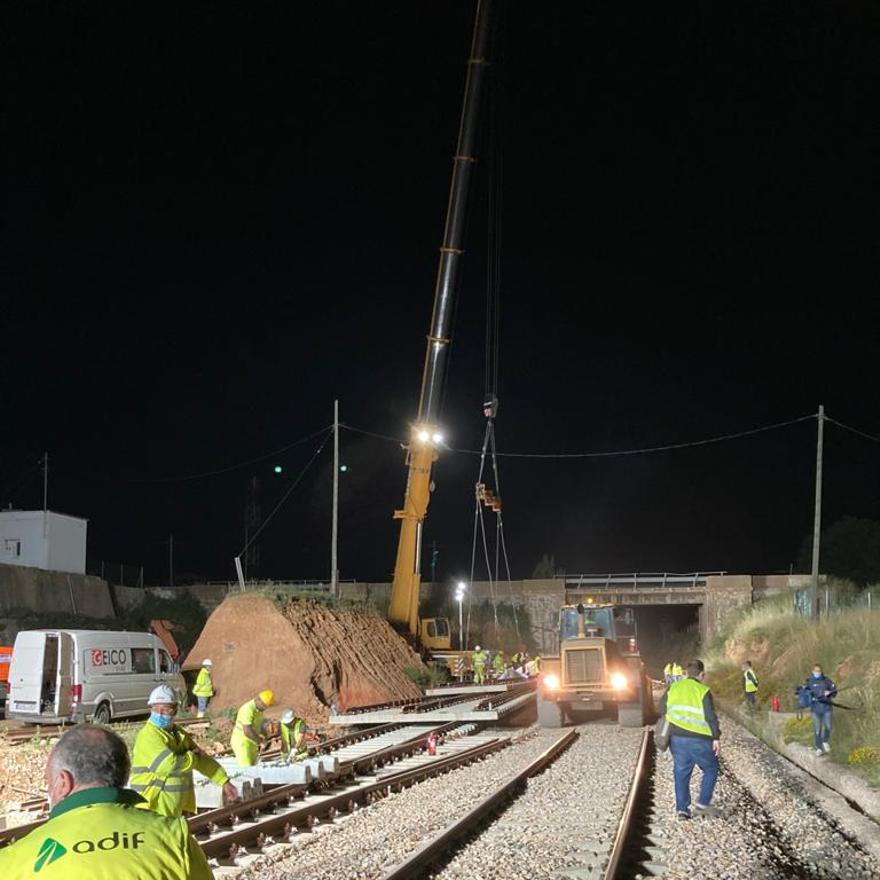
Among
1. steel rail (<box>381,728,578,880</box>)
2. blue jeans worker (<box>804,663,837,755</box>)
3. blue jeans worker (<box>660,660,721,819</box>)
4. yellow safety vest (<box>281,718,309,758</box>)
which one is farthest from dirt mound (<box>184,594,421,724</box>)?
blue jeans worker (<box>660,660,721,819</box>)

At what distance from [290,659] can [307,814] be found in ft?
48.8

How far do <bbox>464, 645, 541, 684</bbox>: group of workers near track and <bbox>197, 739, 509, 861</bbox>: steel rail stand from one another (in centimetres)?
1738

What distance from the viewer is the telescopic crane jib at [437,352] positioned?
33.0 meters

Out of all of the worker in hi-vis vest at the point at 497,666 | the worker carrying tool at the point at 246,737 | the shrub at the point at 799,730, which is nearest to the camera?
the worker carrying tool at the point at 246,737

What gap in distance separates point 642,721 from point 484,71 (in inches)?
912

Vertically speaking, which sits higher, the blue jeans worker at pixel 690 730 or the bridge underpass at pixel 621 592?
the blue jeans worker at pixel 690 730

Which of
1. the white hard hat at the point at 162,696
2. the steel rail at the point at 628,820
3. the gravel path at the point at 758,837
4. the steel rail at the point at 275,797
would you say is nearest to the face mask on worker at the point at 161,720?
the white hard hat at the point at 162,696

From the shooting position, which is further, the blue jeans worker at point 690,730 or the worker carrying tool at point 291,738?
the worker carrying tool at point 291,738

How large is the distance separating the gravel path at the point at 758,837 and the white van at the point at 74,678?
1200 centimetres

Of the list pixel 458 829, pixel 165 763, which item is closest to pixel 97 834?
pixel 165 763

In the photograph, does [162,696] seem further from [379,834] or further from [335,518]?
[335,518]

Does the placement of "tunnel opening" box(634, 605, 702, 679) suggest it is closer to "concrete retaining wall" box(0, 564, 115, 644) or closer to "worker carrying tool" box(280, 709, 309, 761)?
"concrete retaining wall" box(0, 564, 115, 644)

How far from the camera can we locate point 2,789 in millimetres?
14477

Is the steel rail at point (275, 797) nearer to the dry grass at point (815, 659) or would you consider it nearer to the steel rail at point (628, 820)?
the steel rail at point (628, 820)
